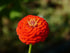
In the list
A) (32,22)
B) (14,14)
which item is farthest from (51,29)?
(32,22)

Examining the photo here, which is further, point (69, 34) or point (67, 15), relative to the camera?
point (69, 34)

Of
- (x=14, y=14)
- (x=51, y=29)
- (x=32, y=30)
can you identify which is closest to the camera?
(x=32, y=30)

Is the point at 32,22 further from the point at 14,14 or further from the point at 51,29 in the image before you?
the point at 51,29

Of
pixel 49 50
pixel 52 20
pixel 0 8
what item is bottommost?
pixel 49 50

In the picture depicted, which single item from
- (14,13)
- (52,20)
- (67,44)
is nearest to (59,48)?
(67,44)

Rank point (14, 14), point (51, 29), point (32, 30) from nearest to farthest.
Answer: point (32, 30), point (14, 14), point (51, 29)

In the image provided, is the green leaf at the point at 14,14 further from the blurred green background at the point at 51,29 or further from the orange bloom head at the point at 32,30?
the orange bloom head at the point at 32,30

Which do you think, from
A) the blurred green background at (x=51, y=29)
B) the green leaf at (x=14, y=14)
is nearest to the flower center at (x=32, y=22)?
the green leaf at (x=14, y=14)

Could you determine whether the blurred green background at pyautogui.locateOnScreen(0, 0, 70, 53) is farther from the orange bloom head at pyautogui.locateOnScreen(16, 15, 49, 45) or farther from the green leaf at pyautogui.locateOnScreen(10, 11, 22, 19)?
the orange bloom head at pyautogui.locateOnScreen(16, 15, 49, 45)

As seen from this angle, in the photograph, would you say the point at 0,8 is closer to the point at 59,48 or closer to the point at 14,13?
the point at 14,13
